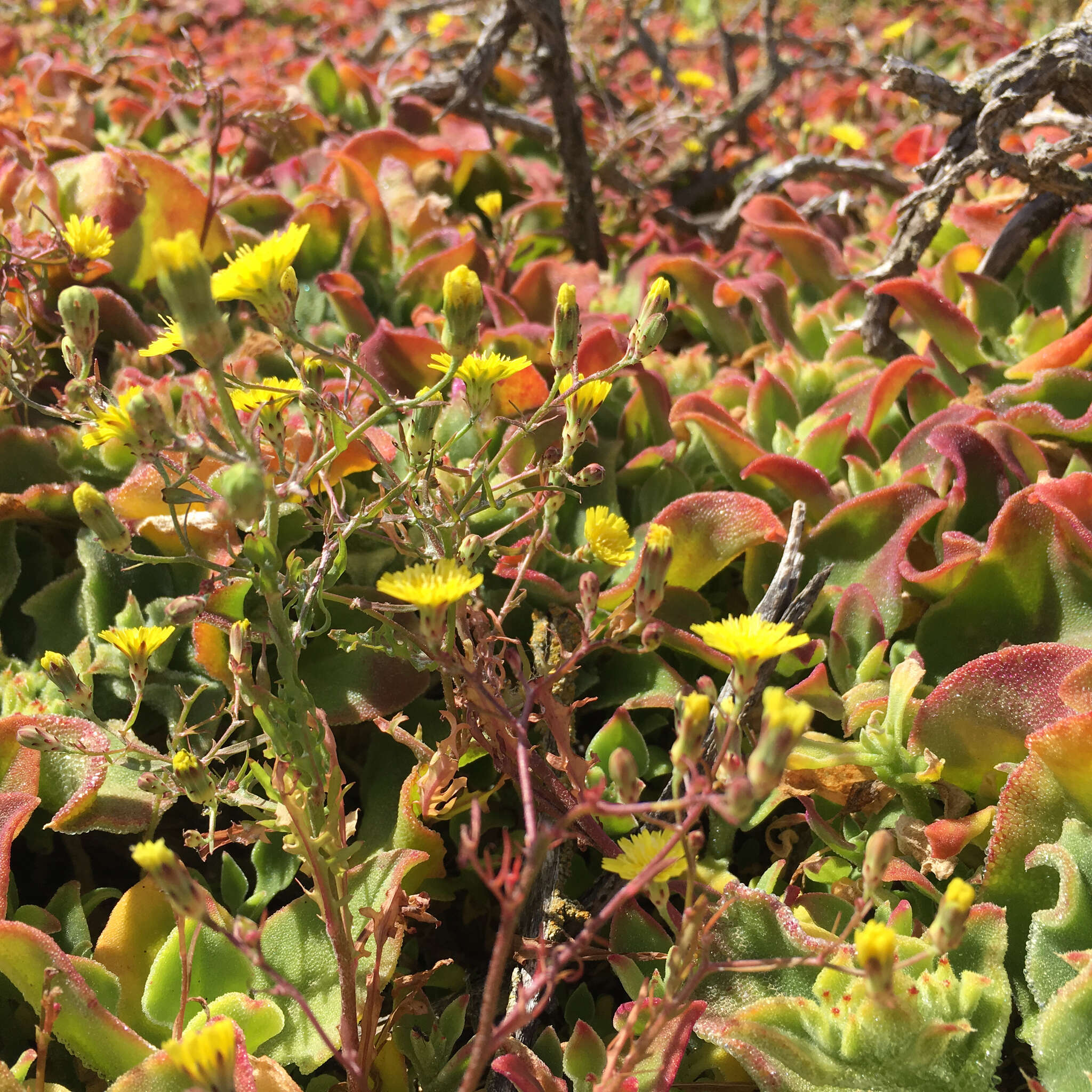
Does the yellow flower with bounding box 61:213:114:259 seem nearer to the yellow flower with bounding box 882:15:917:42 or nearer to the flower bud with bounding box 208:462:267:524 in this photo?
the flower bud with bounding box 208:462:267:524

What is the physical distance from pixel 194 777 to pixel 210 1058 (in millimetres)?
332

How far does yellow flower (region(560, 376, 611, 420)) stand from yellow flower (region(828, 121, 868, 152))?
197 centimetres

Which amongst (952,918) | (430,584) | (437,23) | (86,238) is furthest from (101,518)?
(437,23)

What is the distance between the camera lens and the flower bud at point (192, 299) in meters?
0.78

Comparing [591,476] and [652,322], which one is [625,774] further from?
[652,322]

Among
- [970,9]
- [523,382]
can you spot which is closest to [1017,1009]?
[523,382]

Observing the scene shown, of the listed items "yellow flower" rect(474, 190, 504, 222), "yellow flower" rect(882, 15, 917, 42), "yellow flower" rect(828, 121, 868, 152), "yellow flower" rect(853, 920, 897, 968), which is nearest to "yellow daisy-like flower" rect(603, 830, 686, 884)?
"yellow flower" rect(853, 920, 897, 968)

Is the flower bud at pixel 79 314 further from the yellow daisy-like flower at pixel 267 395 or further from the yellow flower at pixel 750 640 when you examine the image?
the yellow flower at pixel 750 640

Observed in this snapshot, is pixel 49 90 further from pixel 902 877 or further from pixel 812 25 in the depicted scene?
pixel 812 25

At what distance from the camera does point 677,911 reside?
1.17m

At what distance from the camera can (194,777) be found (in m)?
1.00

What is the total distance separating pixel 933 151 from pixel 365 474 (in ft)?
6.19

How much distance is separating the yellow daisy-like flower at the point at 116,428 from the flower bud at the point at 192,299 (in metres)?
0.11

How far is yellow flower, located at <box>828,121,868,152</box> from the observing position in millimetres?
2756
